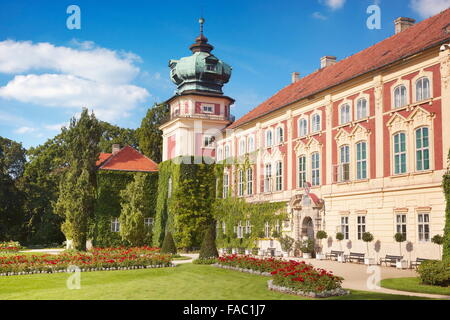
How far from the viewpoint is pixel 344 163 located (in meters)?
28.5

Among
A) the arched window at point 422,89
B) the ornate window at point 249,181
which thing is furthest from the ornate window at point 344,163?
the ornate window at point 249,181

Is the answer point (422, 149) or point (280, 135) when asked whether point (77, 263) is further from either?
point (280, 135)

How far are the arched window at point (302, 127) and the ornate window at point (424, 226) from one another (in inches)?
410

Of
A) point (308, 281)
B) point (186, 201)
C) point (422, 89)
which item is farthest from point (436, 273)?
point (186, 201)

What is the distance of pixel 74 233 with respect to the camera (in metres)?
A: 40.9

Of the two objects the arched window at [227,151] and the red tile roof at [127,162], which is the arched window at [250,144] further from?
the red tile roof at [127,162]

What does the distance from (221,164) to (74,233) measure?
12.5 m

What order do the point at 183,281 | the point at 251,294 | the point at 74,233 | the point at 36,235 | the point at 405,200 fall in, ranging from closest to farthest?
the point at 251,294 < the point at 183,281 < the point at 405,200 < the point at 74,233 < the point at 36,235

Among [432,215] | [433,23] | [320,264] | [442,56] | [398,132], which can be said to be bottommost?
[320,264]

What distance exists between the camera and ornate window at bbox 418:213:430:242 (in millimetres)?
23047

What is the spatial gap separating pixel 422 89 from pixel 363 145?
4.49 m
